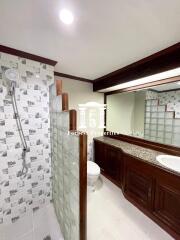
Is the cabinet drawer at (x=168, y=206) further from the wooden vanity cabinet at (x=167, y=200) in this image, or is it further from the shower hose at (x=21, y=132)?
the shower hose at (x=21, y=132)

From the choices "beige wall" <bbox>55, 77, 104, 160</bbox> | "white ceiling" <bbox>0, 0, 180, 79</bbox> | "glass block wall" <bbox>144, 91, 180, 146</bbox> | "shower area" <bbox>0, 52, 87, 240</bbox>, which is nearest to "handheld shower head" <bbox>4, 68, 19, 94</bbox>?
"shower area" <bbox>0, 52, 87, 240</bbox>

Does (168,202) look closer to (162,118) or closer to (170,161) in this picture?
(170,161)

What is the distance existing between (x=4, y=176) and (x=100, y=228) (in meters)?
1.38

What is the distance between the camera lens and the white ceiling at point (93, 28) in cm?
93

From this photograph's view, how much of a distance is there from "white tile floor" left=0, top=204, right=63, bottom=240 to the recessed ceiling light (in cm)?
230

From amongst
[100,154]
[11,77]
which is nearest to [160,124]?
[100,154]

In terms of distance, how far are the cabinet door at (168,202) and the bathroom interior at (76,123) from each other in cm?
1

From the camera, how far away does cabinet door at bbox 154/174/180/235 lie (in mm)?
1378

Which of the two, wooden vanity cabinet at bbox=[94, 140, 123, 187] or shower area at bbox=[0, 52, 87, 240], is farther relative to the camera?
wooden vanity cabinet at bbox=[94, 140, 123, 187]

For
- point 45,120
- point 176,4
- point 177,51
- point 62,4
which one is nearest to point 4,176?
point 45,120

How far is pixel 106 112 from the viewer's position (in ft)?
10.1

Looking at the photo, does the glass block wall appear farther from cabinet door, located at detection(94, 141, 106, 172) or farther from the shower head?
the shower head

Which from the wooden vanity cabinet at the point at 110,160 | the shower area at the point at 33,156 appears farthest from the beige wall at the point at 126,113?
the shower area at the point at 33,156

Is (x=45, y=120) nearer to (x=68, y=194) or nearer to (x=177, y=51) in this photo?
(x=68, y=194)
